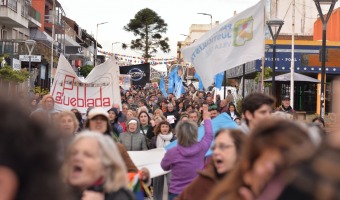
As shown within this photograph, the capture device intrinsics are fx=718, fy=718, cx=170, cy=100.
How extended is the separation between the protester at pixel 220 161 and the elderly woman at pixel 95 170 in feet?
2.91

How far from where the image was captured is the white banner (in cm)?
957

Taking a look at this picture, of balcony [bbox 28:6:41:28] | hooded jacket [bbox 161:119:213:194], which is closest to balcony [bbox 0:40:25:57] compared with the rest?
balcony [bbox 28:6:41:28]

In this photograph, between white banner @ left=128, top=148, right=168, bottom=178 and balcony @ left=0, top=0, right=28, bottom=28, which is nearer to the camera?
white banner @ left=128, top=148, right=168, bottom=178

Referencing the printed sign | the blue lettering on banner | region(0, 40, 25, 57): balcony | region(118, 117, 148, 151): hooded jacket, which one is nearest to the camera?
region(118, 117, 148, 151): hooded jacket

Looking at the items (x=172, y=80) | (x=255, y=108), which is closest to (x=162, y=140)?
(x=255, y=108)

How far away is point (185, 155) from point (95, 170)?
4.29 metres

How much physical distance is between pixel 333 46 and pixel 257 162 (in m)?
40.5

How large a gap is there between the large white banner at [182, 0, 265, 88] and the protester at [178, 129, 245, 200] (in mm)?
8832

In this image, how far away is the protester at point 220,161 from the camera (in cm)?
461

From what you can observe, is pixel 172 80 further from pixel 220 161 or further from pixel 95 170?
pixel 95 170

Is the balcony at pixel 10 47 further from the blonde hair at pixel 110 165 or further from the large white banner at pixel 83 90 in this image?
the blonde hair at pixel 110 165

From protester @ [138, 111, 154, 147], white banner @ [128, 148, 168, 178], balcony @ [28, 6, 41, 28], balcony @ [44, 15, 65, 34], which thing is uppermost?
balcony @ [44, 15, 65, 34]

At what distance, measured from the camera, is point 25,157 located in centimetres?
157

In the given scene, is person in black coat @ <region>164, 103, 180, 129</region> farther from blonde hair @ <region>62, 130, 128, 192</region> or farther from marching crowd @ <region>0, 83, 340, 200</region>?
blonde hair @ <region>62, 130, 128, 192</region>
